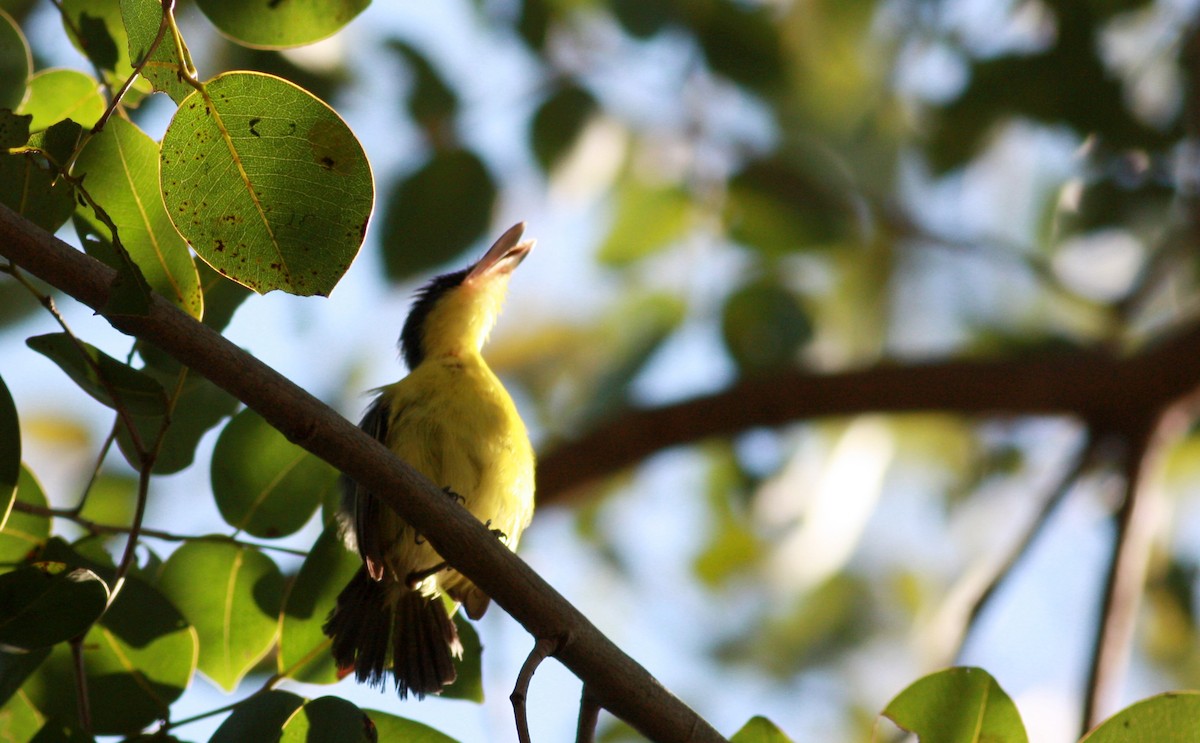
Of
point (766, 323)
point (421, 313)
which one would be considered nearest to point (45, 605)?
point (766, 323)

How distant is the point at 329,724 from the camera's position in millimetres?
1766

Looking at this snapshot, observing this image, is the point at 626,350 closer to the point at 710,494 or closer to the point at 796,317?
the point at 796,317

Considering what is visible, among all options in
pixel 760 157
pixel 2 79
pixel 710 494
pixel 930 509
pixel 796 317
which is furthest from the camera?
pixel 930 509

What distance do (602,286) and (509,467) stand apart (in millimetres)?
2266

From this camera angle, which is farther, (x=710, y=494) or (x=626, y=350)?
(x=710, y=494)

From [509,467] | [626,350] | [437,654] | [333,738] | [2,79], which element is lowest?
[333,738]

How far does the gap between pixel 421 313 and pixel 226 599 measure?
258 cm

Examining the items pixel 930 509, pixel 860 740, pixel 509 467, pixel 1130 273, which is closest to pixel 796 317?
pixel 509 467

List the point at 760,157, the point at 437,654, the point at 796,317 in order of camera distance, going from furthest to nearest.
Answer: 1. the point at 760,157
2. the point at 796,317
3. the point at 437,654

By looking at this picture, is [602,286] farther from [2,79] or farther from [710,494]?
[2,79]

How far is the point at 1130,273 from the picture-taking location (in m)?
5.03

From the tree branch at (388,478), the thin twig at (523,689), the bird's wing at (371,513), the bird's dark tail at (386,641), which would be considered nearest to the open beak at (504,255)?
the bird's wing at (371,513)

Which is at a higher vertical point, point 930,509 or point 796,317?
point 930,509

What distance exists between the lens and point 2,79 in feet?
6.54
